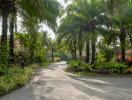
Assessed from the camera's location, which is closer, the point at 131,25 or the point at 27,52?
the point at 131,25

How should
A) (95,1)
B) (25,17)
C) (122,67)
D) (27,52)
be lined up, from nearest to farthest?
1. (25,17)
2. (122,67)
3. (95,1)
4. (27,52)

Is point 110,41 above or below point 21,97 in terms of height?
above

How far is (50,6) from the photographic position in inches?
1069

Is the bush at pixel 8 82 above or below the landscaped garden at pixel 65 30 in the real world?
below

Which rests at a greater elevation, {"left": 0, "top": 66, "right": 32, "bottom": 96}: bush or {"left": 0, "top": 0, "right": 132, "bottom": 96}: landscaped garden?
{"left": 0, "top": 0, "right": 132, "bottom": 96}: landscaped garden

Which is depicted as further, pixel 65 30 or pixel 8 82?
pixel 65 30

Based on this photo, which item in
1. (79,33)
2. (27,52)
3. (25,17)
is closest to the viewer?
(25,17)

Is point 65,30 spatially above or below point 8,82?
above

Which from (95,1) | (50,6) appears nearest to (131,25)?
(95,1)

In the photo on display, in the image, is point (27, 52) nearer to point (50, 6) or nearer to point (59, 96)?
point (50, 6)

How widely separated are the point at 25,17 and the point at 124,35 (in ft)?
47.6

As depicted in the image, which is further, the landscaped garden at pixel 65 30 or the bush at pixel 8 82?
the landscaped garden at pixel 65 30

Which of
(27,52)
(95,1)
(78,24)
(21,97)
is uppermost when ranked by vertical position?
(95,1)

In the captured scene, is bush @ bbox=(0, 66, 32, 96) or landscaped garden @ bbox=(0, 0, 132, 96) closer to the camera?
bush @ bbox=(0, 66, 32, 96)
